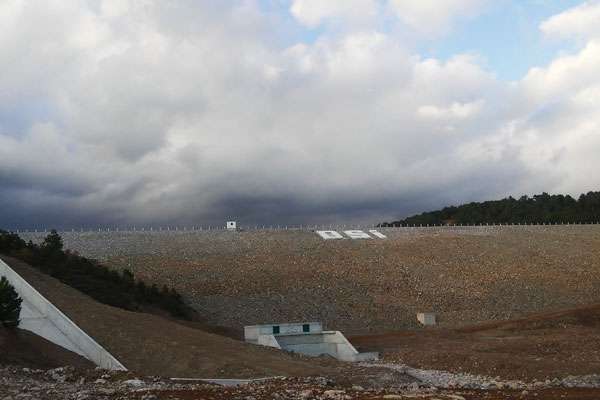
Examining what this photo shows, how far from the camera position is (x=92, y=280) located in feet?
93.7

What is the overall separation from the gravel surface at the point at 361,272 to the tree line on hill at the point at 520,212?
26.1 meters

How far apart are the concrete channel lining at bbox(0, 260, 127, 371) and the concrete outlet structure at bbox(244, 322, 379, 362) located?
939 cm

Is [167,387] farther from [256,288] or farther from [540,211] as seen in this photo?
[540,211]

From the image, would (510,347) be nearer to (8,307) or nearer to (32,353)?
(32,353)

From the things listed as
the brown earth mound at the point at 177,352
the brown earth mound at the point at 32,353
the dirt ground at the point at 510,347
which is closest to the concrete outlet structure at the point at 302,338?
the dirt ground at the point at 510,347

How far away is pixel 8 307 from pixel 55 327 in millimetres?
1709

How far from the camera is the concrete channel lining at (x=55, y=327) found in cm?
1773

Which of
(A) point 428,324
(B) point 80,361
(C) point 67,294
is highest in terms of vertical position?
(C) point 67,294

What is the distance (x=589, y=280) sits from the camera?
45.2 meters

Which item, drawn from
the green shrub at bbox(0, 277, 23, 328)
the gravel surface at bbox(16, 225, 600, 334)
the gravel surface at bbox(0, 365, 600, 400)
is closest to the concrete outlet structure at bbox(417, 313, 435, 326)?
the gravel surface at bbox(16, 225, 600, 334)

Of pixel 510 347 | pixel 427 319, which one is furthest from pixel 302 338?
pixel 427 319

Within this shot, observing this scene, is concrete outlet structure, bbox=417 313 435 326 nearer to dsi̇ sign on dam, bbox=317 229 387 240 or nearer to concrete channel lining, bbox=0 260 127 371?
dsi̇ sign on dam, bbox=317 229 387 240

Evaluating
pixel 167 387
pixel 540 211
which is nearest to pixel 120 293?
pixel 167 387

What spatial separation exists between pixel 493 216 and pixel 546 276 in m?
58.2
